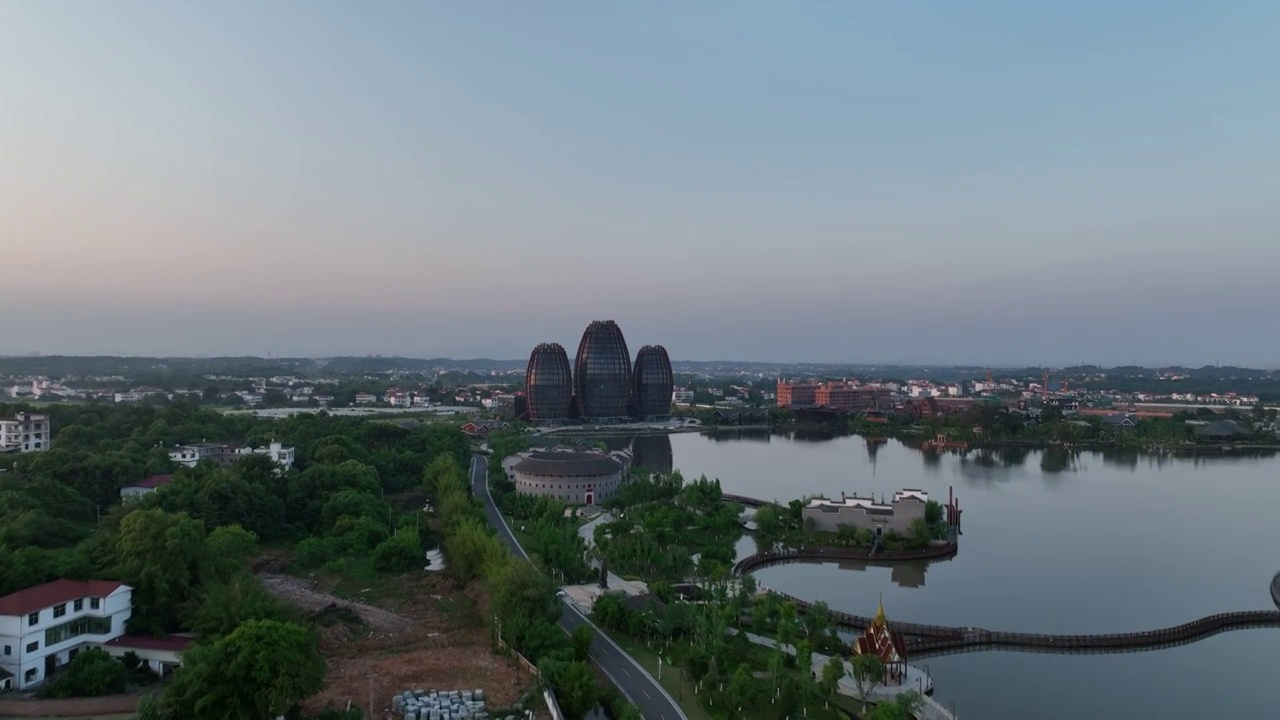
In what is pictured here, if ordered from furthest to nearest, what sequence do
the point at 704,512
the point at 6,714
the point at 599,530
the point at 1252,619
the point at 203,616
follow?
the point at 704,512 → the point at 599,530 → the point at 1252,619 → the point at 203,616 → the point at 6,714

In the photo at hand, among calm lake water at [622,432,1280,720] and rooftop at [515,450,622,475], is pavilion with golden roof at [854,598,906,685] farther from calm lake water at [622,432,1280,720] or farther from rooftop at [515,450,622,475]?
rooftop at [515,450,622,475]

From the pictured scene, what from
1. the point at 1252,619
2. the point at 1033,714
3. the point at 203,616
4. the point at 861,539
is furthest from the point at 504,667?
the point at 1252,619

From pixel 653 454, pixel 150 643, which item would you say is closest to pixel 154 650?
pixel 150 643

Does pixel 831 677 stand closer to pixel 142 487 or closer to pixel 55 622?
pixel 55 622

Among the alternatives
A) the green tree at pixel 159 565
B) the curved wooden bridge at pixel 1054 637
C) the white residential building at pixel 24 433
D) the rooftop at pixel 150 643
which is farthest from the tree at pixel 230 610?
the white residential building at pixel 24 433

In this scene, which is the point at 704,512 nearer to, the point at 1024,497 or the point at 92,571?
the point at 1024,497

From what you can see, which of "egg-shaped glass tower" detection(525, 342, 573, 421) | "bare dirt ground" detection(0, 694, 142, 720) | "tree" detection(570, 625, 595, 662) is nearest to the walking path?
"tree" detection(570, 625, 595, 662)
